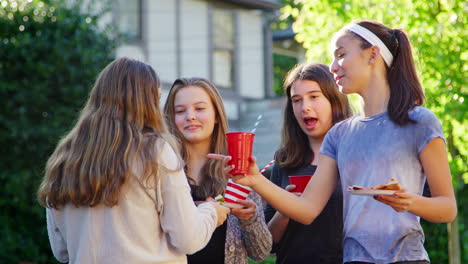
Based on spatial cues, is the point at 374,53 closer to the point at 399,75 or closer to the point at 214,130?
the point at 399,75

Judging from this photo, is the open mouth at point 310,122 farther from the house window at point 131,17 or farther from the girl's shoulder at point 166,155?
the house window at point 131,17

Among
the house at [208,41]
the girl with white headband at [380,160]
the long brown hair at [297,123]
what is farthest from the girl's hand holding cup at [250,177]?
the house at [208,41]

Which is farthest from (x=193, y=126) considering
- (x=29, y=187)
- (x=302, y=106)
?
(x=29, y=187)

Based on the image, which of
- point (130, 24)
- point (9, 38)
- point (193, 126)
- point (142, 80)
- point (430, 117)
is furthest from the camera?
point (130, 24)

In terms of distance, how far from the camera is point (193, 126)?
14.8ft

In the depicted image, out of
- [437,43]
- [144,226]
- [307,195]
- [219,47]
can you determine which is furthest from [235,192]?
[219,47]

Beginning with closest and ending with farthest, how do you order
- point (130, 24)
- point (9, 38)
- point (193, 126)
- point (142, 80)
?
1. point (142, 80)
2. point (193, 126)
3. point (9, 38)
4. point (130, 24)

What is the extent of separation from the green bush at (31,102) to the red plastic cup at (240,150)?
6.40 metres

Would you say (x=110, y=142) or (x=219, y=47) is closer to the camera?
(x=110, y=142)

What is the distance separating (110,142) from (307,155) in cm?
164

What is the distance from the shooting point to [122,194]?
11.3 ft

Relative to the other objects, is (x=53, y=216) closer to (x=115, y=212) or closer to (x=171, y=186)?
(x=115, y=212)

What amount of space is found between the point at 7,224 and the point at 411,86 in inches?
297

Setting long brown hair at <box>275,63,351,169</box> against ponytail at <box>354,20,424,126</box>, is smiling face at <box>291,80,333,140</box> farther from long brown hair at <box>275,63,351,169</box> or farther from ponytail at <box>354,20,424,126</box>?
ponytail at <box>354,20,424,126</box>
